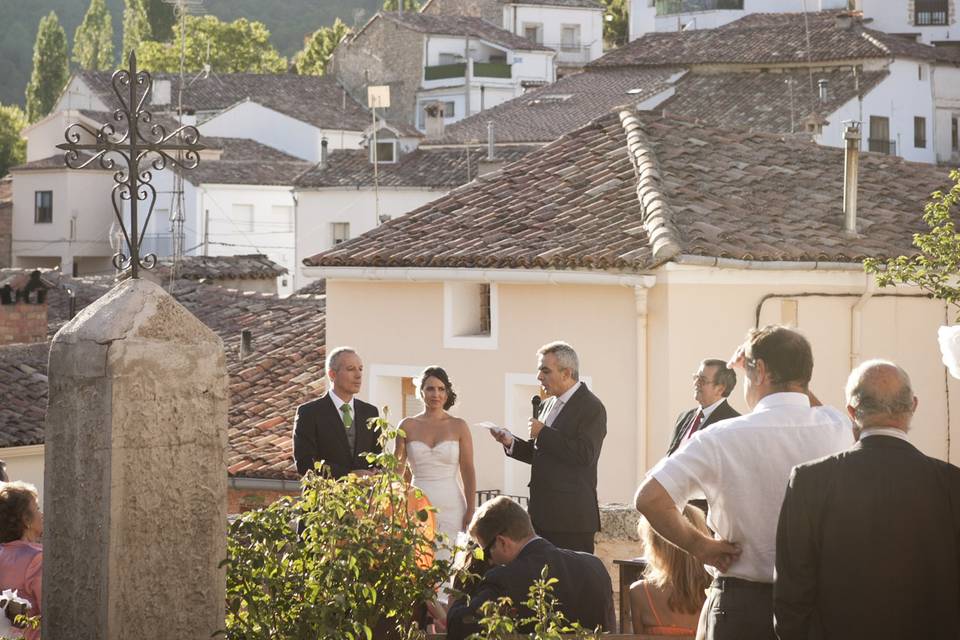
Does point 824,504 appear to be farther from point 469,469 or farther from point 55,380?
point 469,469

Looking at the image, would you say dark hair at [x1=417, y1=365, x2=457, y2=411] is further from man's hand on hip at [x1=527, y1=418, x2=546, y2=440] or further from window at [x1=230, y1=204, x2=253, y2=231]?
window at [x1=230, y1=204, x2=253, y2=231]

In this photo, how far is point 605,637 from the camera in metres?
5.47

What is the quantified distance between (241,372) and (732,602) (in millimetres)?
14708

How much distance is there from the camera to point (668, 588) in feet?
19.9

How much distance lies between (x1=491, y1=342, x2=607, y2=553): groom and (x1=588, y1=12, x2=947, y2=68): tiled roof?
Answer: 123 feet

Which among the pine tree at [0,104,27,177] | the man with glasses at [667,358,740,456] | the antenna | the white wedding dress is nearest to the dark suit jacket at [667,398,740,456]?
the man with glasses at [667,358,740,456]

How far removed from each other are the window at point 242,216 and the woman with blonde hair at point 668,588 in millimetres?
43470

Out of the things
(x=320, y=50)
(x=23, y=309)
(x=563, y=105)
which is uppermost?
(x=320, y=50)

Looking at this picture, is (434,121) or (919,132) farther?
(434,121)

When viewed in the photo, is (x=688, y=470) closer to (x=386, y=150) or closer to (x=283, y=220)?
(x=386, y=150)

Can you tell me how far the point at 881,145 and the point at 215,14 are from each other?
59.4m

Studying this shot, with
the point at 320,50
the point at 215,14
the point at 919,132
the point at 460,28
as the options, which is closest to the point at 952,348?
the point at 919,132

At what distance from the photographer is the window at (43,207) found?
52.9 metres

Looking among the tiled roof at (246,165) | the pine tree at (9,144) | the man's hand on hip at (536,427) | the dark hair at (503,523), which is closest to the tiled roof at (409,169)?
the tiled roof at (246,165)
